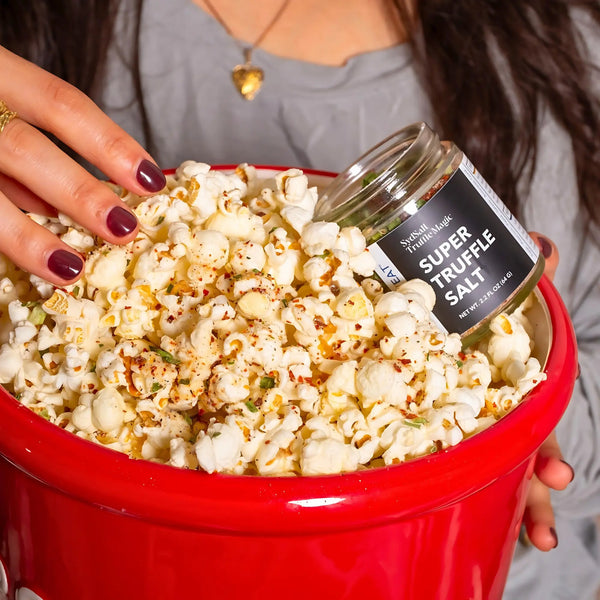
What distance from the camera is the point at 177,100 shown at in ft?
4.22

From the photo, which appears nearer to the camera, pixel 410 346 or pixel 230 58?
pixel 410 346

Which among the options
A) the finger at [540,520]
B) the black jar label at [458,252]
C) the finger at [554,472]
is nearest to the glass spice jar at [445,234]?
the black jar label at [458,252]

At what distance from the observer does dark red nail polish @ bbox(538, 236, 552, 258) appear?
3.27 feet

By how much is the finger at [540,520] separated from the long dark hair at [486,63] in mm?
540

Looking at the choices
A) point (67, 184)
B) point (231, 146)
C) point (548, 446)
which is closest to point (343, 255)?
point (67, 184)

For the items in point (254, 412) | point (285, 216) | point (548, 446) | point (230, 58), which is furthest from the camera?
point (230, 58)

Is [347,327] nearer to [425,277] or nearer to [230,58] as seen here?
[425,277]

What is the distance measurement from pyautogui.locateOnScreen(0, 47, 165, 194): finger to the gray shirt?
1.94 ft

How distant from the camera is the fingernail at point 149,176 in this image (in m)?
0.65

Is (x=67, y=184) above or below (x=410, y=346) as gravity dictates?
above

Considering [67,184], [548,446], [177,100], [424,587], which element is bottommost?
[548,446]

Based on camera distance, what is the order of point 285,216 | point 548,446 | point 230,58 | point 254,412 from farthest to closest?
1. point 230,58
2. point 548,446
3. point 285,216
4. point 254,412

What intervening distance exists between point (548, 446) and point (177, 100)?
2.64ft

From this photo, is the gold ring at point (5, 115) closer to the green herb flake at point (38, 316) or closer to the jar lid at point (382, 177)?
the green herb flake at point (38, 316)
